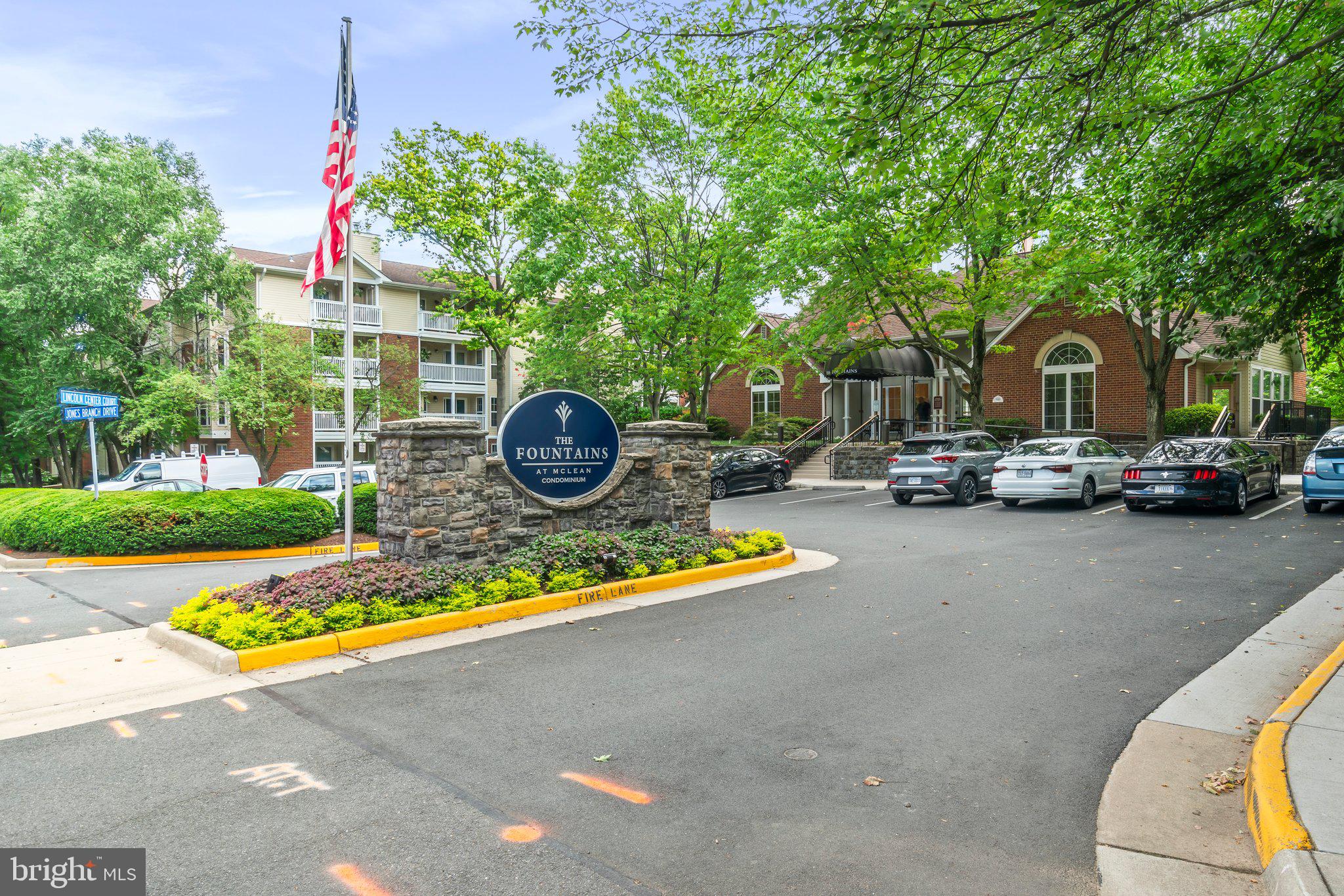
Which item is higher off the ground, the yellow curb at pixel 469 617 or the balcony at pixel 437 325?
the balcony at pixel 437 325

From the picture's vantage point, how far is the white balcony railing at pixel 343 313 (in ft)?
126

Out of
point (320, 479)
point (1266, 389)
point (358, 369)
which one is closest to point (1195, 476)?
point (1266, 389)

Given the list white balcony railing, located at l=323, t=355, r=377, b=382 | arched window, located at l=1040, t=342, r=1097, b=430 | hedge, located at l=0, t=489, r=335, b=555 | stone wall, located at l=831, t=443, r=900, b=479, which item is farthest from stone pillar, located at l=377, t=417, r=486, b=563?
white balcony railing, located at l=323, t=355, r=377, b=382

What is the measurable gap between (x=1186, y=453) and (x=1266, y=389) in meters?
19.1

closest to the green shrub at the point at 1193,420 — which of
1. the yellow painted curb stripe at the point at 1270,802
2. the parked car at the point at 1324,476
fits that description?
the parked car at the point at 1324,476

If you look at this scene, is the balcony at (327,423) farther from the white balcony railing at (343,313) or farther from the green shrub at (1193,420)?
the green shrub at (1193,420)

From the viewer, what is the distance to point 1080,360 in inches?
1136

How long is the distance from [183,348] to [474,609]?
3355 centimetres

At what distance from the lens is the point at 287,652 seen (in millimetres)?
6688

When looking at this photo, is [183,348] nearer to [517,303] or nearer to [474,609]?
[517,303]

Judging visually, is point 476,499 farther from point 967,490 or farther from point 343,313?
point 343,313

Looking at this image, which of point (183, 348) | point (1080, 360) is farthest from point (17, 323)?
point (1080, 360)

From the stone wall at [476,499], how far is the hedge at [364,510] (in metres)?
5.97

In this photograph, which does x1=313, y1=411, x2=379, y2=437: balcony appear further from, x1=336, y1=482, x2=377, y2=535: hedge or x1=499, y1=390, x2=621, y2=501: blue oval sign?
x1=499, y1=390, x2=621, y2=501: blue oval sign
